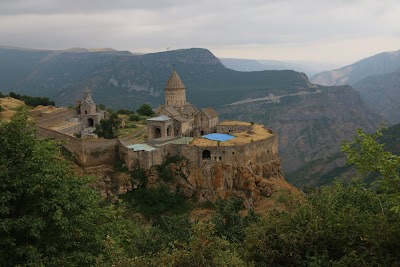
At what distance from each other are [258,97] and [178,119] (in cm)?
11688

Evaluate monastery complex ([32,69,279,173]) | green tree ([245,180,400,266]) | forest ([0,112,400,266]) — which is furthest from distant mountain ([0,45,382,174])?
forest ([0,112,400,266])

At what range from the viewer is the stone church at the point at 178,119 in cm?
3592

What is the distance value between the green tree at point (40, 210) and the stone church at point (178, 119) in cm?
2260

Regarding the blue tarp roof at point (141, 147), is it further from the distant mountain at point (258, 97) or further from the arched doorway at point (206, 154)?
the distant mountain at point (258, 97)

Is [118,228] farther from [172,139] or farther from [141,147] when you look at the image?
[172,139]

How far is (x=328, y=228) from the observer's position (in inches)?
512

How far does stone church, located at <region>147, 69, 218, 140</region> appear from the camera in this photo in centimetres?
3592

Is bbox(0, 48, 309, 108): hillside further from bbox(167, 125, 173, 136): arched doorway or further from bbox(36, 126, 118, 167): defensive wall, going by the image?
bbox(36, 126, 118, 167): defensive wall

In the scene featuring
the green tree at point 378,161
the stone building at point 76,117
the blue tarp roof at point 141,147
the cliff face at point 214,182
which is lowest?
the cliff face at point 214,182

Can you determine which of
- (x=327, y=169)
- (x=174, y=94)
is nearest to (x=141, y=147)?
(x=174, y=94)

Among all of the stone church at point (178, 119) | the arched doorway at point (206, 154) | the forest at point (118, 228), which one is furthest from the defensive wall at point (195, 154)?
the forest at point (118, 228)

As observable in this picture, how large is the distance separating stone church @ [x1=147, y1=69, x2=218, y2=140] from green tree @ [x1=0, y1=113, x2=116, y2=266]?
22.6 m

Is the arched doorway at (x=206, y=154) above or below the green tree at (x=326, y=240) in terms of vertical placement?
below

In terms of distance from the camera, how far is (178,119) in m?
36.8
